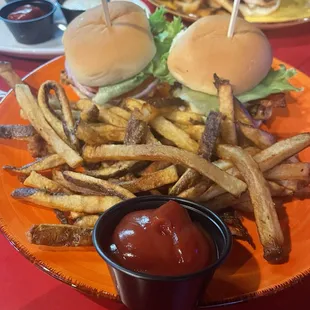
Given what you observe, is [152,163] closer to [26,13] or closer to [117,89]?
[117,89]

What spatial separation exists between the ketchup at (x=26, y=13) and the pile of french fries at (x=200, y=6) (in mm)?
928

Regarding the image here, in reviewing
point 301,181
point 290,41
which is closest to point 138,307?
point 301,181

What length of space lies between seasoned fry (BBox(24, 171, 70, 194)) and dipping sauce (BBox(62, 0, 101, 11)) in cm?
180

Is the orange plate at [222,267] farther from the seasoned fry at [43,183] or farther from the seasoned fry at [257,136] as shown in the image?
the seasoned fry at [257,136]

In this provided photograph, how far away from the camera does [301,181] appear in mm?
1631

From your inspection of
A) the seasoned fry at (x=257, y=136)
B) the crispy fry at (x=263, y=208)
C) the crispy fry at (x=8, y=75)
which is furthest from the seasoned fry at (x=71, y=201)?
the crispy fry at (x=8, y=75)

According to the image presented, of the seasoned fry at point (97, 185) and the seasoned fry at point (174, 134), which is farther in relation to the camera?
the seasoned fry at point (174, 134)

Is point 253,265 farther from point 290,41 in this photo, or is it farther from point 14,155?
point 290,41

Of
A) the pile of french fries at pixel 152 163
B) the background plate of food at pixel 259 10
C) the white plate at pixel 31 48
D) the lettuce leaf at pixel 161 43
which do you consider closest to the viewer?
the pile of french fries at pixel 152 163

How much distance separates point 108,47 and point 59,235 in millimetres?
1055

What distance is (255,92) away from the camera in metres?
2.07

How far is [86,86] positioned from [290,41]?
1565 mm

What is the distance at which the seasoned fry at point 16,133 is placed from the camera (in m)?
1.87

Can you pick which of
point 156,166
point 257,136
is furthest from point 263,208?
point 156,166
